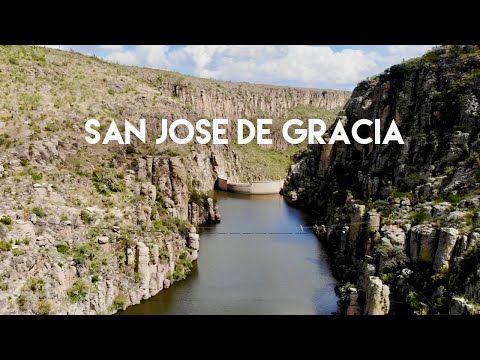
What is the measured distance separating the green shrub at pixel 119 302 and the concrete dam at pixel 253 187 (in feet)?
79.6

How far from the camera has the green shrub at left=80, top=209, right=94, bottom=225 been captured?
1571 centimetres

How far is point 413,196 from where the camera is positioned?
63.1 feet

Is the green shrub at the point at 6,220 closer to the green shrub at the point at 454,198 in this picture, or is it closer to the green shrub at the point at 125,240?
the green shrub at the point at 125,240

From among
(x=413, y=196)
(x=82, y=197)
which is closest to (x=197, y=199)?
(x=82, y=197)

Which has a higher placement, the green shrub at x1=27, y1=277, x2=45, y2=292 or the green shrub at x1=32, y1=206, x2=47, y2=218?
the green shrub at x1=32, y1=206, x2=47, y2=218

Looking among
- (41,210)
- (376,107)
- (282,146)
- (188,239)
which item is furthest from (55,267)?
(282,146)

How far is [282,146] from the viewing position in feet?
174

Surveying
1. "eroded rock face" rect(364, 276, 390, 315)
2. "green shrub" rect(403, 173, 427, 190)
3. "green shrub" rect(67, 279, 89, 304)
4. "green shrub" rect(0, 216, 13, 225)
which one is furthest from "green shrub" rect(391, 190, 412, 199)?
"green shrub" rect(0, 216, 13, 225)

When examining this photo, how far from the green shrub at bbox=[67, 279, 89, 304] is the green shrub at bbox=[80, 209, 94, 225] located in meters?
2.43

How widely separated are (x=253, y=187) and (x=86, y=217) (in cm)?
2410

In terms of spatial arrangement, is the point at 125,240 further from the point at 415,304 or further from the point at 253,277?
the point at 415,304

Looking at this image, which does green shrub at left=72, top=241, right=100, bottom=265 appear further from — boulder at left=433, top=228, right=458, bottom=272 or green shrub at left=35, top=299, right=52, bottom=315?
boulder at left=433, top=228, right=458, bottom=272

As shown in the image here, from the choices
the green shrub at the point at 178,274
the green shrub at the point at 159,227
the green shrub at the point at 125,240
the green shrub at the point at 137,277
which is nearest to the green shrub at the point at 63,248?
the green shrub at the point at 125,240
